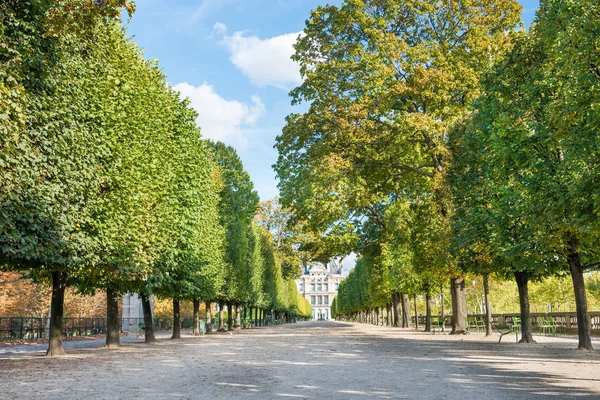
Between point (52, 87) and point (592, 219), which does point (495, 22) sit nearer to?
point (592, 219)

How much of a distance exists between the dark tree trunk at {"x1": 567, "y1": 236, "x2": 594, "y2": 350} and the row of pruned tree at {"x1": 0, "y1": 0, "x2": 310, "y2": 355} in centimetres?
1536

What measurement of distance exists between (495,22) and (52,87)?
70.4ft

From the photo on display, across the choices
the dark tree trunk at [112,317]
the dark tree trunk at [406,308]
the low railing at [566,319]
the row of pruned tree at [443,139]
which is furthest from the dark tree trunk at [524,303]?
the dark tree trunk at [406,308]

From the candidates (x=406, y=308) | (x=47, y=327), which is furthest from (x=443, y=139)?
(x=47, y=327)

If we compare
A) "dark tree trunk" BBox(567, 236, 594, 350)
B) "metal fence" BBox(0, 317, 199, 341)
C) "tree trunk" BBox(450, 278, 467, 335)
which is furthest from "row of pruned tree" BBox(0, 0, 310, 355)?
"dark tree trunk" BBox(567, 236, 594, 350)

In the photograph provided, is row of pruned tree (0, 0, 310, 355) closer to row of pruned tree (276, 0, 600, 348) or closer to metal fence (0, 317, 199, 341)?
row of pruned tree (276, 0, 600, 348)

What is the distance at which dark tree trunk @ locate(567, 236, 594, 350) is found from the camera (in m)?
19.6

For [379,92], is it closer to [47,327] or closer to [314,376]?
[314,376]

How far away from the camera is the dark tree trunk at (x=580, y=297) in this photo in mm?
19578

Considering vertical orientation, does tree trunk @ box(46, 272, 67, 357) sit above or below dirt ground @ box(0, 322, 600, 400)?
above

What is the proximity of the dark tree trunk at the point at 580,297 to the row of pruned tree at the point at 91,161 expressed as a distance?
15.4 meters

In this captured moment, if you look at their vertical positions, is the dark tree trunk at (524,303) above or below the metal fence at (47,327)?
above

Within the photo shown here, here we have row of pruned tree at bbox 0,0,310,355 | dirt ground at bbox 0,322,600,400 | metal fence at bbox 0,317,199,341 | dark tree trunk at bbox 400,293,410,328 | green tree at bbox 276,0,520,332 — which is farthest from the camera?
dark tree trunk at bbox 400,293,410,328

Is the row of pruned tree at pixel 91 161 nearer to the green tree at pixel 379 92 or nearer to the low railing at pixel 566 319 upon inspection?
the green tree at pixel 379 92
